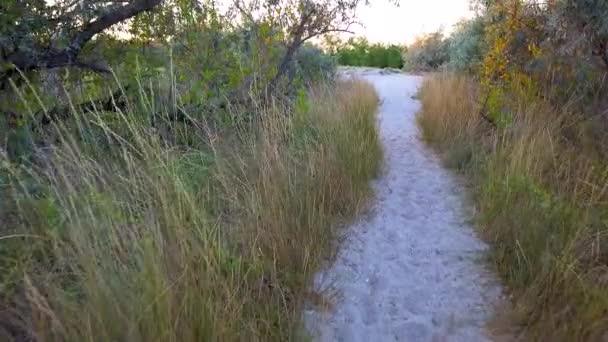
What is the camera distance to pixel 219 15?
18.8 ft

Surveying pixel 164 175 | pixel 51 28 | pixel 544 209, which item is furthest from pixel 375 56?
pixel 164 175

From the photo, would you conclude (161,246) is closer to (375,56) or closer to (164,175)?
(164,175)

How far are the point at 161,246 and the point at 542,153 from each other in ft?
11.3

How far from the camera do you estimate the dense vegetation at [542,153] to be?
2406 mm

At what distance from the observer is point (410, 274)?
3.09 meters

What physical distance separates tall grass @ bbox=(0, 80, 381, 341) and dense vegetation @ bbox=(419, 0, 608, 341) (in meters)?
1.30

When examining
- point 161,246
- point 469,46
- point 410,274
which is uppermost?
point 469,46

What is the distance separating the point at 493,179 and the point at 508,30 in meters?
2.59

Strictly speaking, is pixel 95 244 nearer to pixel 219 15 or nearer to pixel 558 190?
pixel 558 190

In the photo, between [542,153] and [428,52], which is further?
[428,52]

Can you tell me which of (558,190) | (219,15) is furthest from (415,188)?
(219,15)

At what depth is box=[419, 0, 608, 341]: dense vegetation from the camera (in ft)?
7.89

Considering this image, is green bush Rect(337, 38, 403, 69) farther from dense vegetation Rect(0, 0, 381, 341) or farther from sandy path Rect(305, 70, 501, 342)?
sandy path Rect(305, 70, 501, 342)

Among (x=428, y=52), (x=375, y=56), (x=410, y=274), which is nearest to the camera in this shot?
(x=410, y=274)
